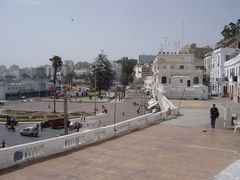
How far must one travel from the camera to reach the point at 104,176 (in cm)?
959

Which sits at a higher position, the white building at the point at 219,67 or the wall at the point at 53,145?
the white building at the point at 219,67

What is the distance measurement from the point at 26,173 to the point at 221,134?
431 inches

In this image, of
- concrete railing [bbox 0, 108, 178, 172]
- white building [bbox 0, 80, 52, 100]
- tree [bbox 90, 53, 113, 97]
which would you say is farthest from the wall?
white building [bbox 0, 80, 52, 100]

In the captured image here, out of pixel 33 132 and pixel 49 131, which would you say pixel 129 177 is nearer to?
pixel 33 132

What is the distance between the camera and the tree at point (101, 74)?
103 meters

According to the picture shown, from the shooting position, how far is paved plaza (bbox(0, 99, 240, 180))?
9.77m

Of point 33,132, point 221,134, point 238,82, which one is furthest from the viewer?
point 238,82

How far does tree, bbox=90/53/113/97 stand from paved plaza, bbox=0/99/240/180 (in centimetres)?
8566

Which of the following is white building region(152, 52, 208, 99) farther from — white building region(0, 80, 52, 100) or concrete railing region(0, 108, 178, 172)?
white building region(0, 80, 52, 100)

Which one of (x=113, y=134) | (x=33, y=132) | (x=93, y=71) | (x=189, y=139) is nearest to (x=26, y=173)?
(x=113, y=134)

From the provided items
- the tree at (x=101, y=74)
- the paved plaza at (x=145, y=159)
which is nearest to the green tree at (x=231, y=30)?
the tree at (x=101, y=74)

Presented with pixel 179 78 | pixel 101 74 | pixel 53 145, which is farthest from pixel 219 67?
pixel 53 145

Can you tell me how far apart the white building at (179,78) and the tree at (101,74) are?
31735 millimetres

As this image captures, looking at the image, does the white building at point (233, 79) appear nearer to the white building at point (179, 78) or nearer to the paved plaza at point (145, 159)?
the white building at point (179, 78)
